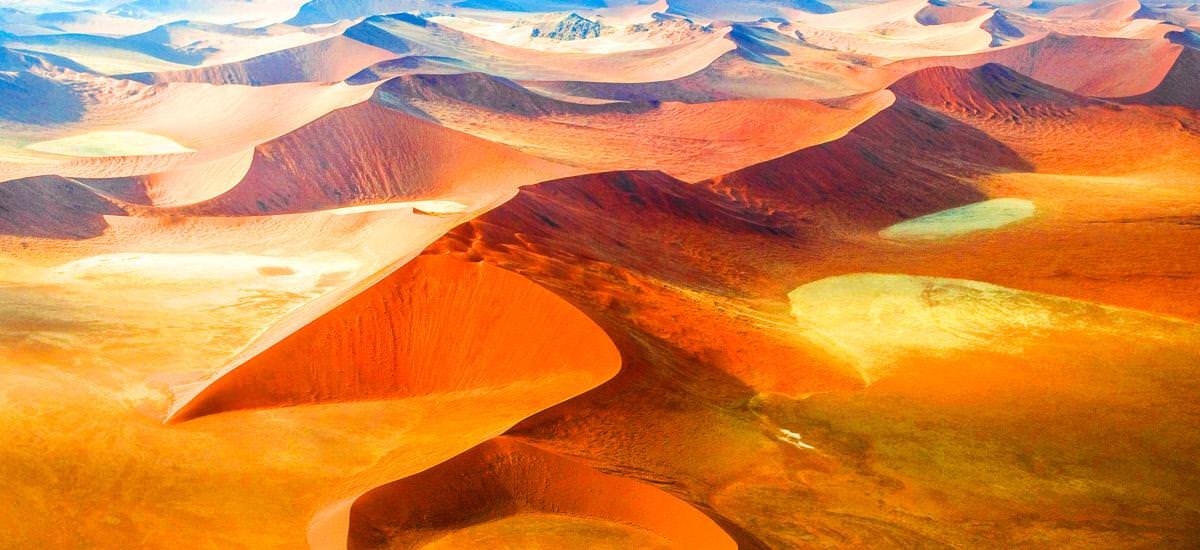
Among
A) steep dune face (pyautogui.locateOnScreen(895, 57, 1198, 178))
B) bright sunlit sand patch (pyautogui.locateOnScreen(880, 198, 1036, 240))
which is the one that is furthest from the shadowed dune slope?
bright sunlit sand patch (pyautogui.locateOnScreen(880, 198, 1036, 240))

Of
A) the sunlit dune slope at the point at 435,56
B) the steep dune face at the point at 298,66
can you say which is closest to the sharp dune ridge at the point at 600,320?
the steep dune face at the point at 298,66

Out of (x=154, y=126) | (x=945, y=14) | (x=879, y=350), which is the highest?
(x=945, y=14)

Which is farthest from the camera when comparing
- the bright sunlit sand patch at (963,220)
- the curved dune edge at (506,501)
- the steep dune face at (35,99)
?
the steep dune face at (35,99)

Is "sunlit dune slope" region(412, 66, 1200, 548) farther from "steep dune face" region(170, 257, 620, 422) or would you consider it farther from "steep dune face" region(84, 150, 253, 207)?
"steep dune face" region(84, 150, 253, 207)

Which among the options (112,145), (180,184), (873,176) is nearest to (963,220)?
(873,176)

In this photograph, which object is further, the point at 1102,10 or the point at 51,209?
the point at 1102,10

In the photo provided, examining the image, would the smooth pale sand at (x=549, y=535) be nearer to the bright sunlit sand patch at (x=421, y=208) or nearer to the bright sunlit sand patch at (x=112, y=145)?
the bright sunlit sand patch at (x=421, y=208)

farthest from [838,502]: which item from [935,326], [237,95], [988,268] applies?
[237,95]

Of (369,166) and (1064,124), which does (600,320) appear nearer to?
(369,166)
